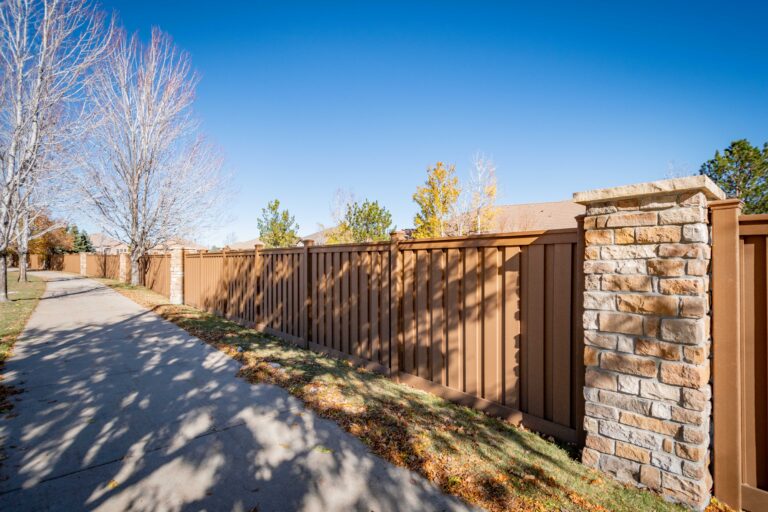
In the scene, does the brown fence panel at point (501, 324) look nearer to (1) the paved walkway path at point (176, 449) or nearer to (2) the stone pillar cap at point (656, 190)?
(2) the stone pillar cap at point (656, 190)

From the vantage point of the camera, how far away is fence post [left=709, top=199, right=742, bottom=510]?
225cm

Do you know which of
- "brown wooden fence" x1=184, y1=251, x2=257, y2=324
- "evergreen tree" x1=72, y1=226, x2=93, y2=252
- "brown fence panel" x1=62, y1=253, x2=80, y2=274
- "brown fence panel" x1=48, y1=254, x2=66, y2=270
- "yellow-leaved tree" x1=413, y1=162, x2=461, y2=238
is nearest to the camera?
"brown wooden fence" x1=184, y1=251, x2=257, y2=324

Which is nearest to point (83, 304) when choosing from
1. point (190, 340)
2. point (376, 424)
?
point (190, 340)

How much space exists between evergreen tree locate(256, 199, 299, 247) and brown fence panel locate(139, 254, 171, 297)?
749cm

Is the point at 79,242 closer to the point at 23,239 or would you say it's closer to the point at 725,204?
the point at 23,239

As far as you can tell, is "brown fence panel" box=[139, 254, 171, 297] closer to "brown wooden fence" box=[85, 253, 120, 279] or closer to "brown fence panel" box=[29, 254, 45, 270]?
"brown wooden fence" box=[85, 253, 120, 279]

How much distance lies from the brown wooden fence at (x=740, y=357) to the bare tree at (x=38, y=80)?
13.5m

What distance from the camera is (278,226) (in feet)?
80.1

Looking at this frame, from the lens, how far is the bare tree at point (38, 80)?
30.8ft

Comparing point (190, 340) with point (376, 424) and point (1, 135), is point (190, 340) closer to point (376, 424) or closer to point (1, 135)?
point (376, 424)

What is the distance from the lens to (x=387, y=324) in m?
4.69

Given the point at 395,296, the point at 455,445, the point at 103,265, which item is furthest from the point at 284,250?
the point at 103,265

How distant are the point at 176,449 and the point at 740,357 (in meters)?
3.93

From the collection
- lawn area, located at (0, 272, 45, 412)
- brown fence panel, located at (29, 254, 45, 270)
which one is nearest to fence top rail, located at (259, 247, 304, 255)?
lawn area, located at (0, 272, 45, 412)
